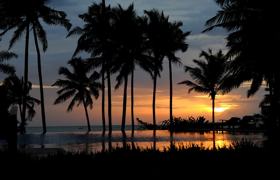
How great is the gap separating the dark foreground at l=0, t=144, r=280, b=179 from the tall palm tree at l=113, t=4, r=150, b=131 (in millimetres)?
34675

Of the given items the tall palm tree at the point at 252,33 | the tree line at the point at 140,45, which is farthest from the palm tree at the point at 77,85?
the tall palm tree at the point at 252,33

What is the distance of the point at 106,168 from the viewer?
8.98m

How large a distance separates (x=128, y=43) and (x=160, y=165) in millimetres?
35977

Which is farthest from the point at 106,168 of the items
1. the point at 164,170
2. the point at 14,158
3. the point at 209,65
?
the point at 209,65

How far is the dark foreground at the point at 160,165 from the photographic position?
8.64 metres

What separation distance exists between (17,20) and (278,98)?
25.0 meters

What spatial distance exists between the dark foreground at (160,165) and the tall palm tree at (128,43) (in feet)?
114

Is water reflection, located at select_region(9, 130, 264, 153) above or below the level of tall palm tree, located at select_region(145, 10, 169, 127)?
below

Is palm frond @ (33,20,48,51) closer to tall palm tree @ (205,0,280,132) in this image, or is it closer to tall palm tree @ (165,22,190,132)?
tall palm tree @ (165,22,190,132)

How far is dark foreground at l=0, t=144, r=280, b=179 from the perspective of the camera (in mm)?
8641

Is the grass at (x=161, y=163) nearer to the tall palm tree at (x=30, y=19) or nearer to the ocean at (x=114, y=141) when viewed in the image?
the ocean at (x=114, y=141)

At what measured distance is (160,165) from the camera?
8.99 m

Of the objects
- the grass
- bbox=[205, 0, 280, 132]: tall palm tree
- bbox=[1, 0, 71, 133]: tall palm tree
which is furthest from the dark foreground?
bbox=[1, 0, 71, 133]: tall palm tree

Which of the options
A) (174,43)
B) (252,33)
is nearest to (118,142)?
(252,33)
